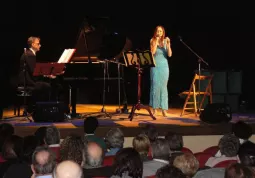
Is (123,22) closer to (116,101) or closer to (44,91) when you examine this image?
(116,101)

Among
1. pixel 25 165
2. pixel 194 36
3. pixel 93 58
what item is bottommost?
pixel 25 165

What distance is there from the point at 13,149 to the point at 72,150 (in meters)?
0.59

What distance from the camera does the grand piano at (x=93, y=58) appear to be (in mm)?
8117

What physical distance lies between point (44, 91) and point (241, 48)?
5.29m

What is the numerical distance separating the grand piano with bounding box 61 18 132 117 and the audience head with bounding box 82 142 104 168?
14.1 ft

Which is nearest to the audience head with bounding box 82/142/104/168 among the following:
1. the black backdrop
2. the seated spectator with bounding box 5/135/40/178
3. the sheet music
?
the seated spectator with bounding box 5/135/40/178

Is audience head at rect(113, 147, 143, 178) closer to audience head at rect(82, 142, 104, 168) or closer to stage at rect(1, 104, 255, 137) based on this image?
audience head at rect(82, 142, 104, 168)

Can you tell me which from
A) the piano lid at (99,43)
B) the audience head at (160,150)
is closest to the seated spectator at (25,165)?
the audience head at (160,150)

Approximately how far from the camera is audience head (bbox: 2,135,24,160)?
4141 mm

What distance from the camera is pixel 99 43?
8.65 meters

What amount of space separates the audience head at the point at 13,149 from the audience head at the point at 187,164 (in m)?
1.34

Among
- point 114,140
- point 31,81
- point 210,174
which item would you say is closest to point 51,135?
point 114,140

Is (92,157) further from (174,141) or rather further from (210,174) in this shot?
(174,141)

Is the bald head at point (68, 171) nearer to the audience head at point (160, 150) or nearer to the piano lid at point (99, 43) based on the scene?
the audience head at point (160, 150)
